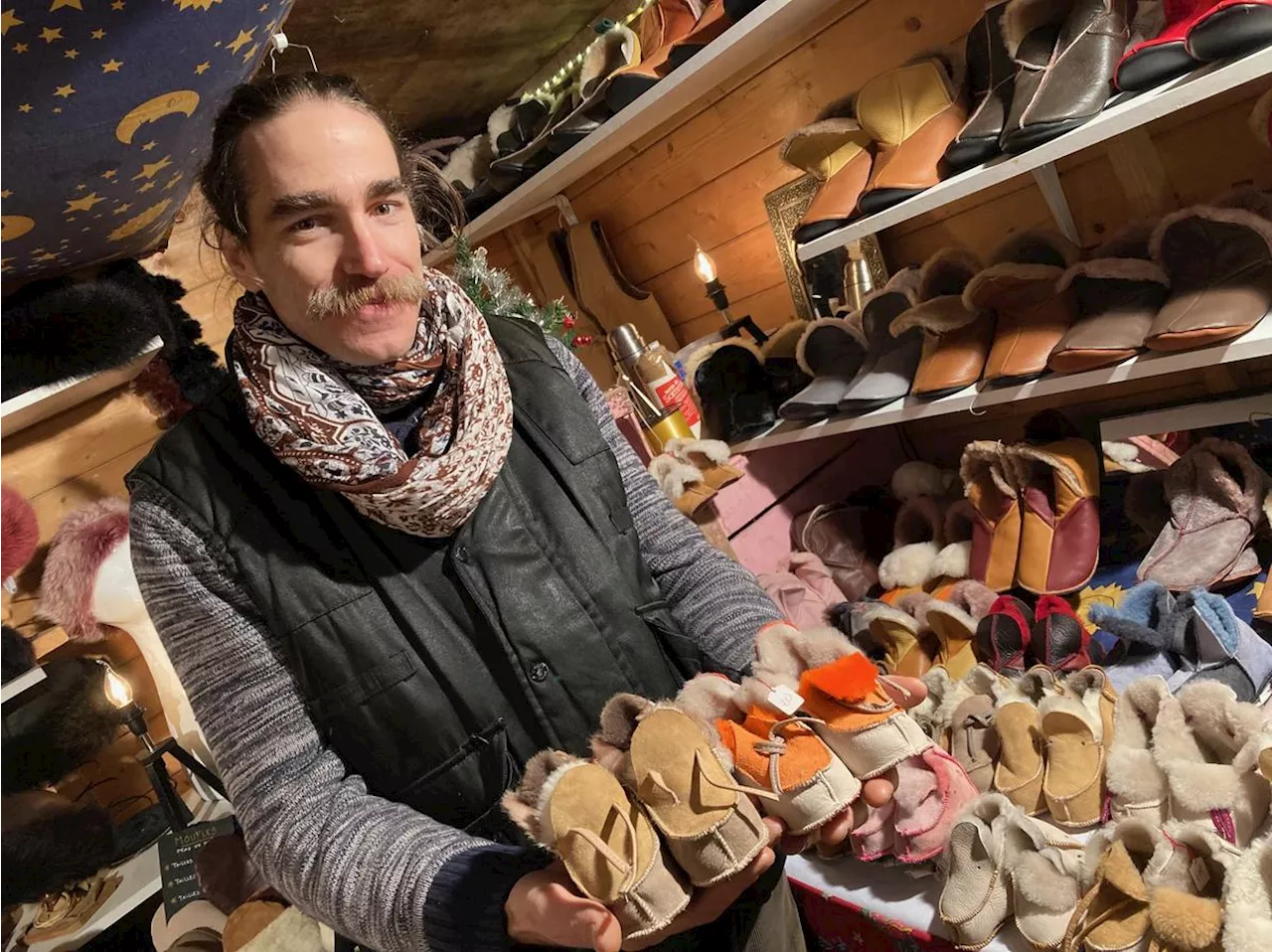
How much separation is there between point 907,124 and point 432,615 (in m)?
1.16

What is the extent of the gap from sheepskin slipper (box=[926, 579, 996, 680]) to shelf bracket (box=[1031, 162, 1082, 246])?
644 mm

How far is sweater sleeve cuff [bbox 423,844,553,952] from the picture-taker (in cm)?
76

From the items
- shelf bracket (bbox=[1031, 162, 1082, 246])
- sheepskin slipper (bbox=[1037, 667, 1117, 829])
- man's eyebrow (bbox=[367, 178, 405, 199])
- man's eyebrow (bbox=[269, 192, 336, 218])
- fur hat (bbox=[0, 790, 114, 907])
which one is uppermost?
man's eyebrow (bbox=[269, 192, 336, 218])

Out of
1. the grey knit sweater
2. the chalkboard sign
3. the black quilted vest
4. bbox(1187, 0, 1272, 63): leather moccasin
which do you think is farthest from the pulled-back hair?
the chalkboard sign

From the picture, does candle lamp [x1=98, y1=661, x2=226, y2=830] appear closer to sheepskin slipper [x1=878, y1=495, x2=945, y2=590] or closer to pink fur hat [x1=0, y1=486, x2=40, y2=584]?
pink fur hat [x1=0, y1=486, x2=40, y2=584]

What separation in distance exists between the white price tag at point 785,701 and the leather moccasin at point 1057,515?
86 centimetres

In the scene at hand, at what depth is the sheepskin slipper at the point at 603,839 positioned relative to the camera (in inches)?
28.3

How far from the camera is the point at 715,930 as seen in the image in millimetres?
939

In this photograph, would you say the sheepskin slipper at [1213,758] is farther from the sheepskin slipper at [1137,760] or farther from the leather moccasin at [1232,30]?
the leather moccasin at [1232,30]

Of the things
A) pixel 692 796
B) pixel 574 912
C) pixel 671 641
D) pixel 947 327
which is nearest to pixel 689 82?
pixel 947 327

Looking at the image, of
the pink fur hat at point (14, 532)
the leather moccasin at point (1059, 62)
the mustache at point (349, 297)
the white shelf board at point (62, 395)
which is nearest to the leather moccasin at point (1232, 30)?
the leather moccasin at point (1059, 62)

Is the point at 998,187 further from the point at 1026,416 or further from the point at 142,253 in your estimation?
the point at 142,253

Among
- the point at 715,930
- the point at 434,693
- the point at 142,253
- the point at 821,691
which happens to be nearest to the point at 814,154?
the point at 821,691

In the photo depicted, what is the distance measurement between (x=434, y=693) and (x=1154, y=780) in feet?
2.97
